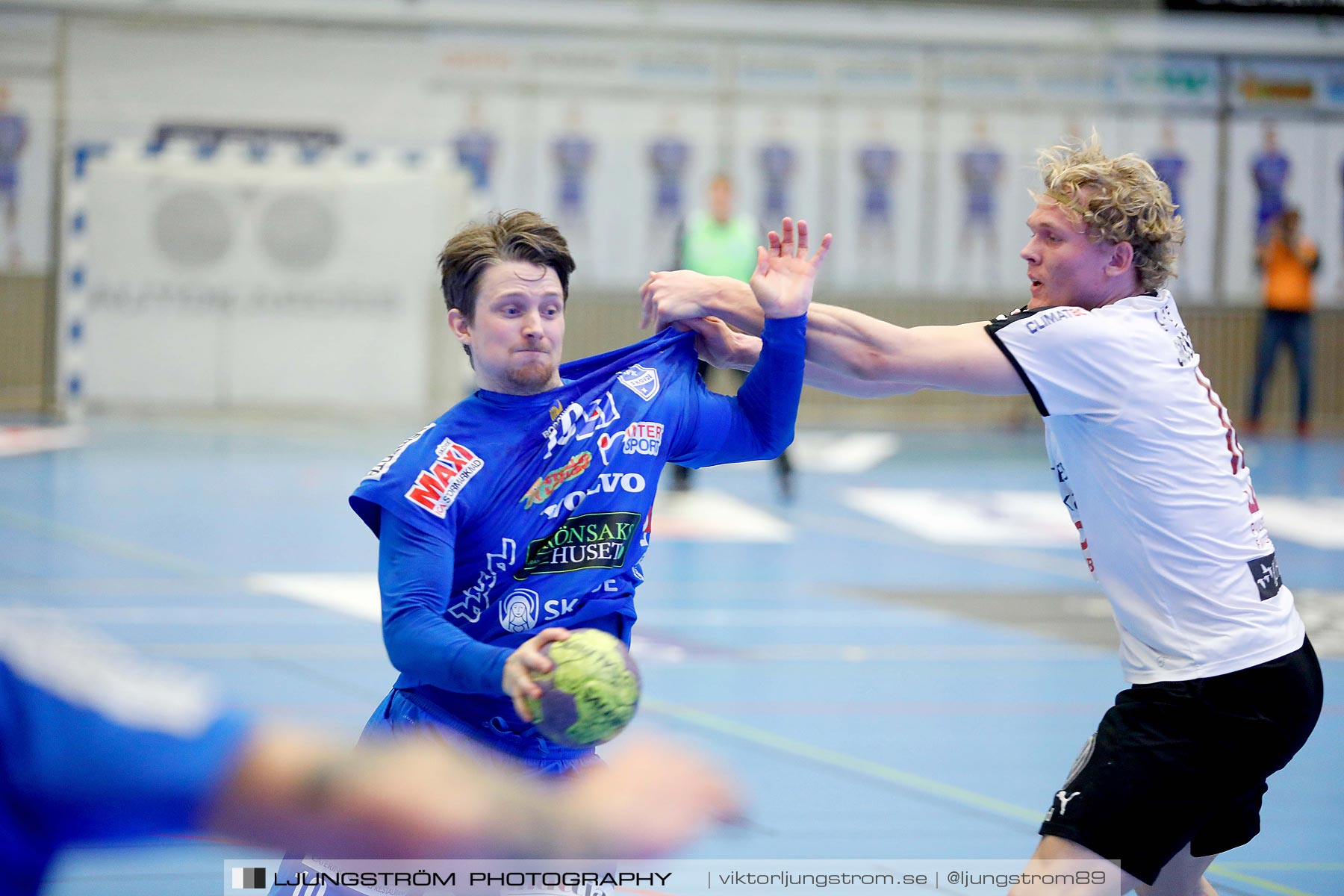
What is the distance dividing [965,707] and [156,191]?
14779 mm

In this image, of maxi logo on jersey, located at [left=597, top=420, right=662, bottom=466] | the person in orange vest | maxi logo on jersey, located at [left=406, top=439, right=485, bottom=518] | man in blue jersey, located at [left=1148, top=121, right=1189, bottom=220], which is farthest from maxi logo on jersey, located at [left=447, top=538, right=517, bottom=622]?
man in blue jersey, located at [left=1148, top=121, right=1189, bottom=220]

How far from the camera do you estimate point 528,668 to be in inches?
93.5

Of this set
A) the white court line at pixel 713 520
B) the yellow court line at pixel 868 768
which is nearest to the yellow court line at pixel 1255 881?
the yellow court line at pixel 868 768

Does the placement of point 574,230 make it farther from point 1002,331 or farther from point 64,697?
point 64,697

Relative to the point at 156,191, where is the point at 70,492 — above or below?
below

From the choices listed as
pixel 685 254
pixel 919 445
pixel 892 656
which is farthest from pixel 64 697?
pixel 919 445

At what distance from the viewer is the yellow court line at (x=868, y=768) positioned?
4.57 m

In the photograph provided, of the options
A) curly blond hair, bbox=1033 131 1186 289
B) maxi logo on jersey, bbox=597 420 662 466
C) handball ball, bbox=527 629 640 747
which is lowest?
handball ball, bbox=527 629 640 747

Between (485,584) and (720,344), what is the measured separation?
92cm

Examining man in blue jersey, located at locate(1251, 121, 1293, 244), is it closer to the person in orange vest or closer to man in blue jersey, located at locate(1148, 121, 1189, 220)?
man in blue jersey, located at locate(1148, 121, 1189, 220)

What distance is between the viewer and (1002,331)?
124 inches

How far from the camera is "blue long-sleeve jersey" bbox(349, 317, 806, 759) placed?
2857 mm

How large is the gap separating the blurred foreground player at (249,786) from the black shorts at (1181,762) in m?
1.76

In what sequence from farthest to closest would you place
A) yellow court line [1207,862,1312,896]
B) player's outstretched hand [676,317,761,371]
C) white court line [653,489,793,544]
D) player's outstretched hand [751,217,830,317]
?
white court line [653,489,793,544] → yellow court line [1207,862,1312,896] → player's outstretched hand [676,317,761,371] → player's outstretched hand [751,217,830,317]
